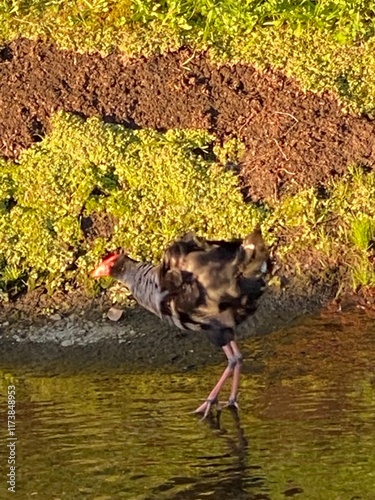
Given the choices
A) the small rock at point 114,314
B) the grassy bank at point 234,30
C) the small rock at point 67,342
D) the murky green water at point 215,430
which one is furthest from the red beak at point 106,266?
the grassy bank at point 234,30

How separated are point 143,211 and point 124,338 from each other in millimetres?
1217

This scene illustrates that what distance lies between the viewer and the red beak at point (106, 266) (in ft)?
30.5

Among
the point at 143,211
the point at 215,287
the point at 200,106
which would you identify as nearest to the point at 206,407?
the point at 215,287

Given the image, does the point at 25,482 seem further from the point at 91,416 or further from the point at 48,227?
the point at 48,227

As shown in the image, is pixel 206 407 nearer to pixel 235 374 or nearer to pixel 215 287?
pixel 235 374

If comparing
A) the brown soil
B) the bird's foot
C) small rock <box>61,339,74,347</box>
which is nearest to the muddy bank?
small rock <box>61,339,74,347</box>

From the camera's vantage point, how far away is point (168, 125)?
35.4 ft

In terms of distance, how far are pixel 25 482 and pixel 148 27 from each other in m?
5.41

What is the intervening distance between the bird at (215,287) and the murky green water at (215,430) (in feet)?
1.15

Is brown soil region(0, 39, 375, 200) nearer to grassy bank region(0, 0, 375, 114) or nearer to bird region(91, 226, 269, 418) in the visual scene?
grassy bank region(0, 0, 375, 114)

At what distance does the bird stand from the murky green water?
1.15 feet

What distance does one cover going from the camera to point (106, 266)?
9.31m

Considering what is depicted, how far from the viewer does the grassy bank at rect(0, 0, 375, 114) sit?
11.3 meters

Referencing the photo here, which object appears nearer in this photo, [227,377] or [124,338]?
[227,377]
